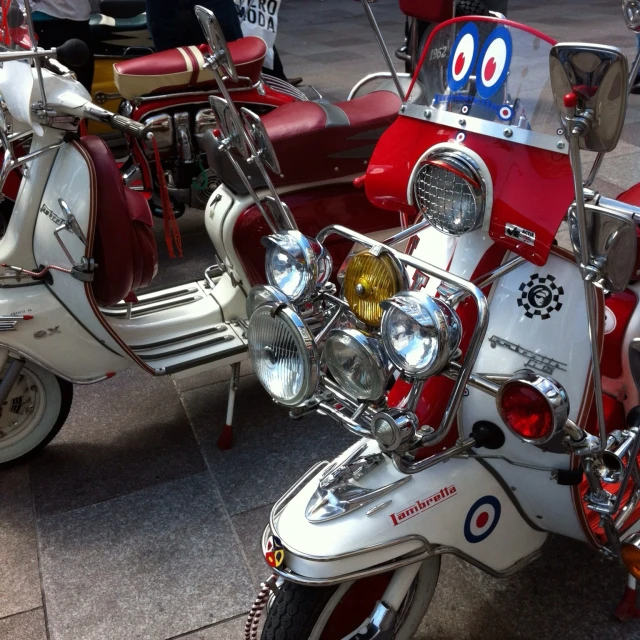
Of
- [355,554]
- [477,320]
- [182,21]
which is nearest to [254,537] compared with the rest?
[355,554]

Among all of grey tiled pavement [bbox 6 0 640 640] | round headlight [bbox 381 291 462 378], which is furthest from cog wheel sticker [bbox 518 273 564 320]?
grey tiled pavement [bbox 6 0 640 640]

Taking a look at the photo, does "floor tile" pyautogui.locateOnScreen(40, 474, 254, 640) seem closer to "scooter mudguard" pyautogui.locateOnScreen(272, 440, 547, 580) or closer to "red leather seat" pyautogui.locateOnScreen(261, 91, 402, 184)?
"scooter mudguard" pyautogui.locateOnScreen(272, 440, 547, 580)

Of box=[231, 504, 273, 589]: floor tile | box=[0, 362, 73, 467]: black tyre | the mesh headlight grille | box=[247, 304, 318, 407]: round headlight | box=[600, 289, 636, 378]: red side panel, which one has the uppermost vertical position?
the mesh headlight grille

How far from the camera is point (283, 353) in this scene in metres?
1.45

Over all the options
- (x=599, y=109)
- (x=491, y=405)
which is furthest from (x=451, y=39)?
(x=491, y=405)

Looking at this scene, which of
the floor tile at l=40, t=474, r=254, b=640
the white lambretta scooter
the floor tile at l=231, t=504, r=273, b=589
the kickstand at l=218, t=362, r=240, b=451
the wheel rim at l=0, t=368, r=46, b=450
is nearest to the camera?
the white lambretta scooter

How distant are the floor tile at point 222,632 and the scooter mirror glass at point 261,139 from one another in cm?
111

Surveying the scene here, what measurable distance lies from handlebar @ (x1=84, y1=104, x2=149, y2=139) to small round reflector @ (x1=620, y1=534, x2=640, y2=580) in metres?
1.48

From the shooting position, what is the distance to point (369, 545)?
1418mm

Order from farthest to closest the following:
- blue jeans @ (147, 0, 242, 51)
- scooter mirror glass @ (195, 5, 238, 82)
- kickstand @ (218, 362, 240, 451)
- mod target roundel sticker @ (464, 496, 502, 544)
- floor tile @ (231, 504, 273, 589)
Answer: blue jeans @ (147, 0, 242, 51) < kickstand @ (218, 362, 240, 451) < floor tile @ (231, 504, 273, 589) < scooter mirror glass @ (195, 5, 238, 82) < mod target roundel sticker @ (464, 496, 502, 544)

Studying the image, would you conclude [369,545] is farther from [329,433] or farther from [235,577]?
[329,433]

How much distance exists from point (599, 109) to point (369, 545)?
0.84 m

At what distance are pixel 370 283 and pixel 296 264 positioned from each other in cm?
15

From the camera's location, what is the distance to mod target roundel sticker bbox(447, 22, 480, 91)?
149cm
